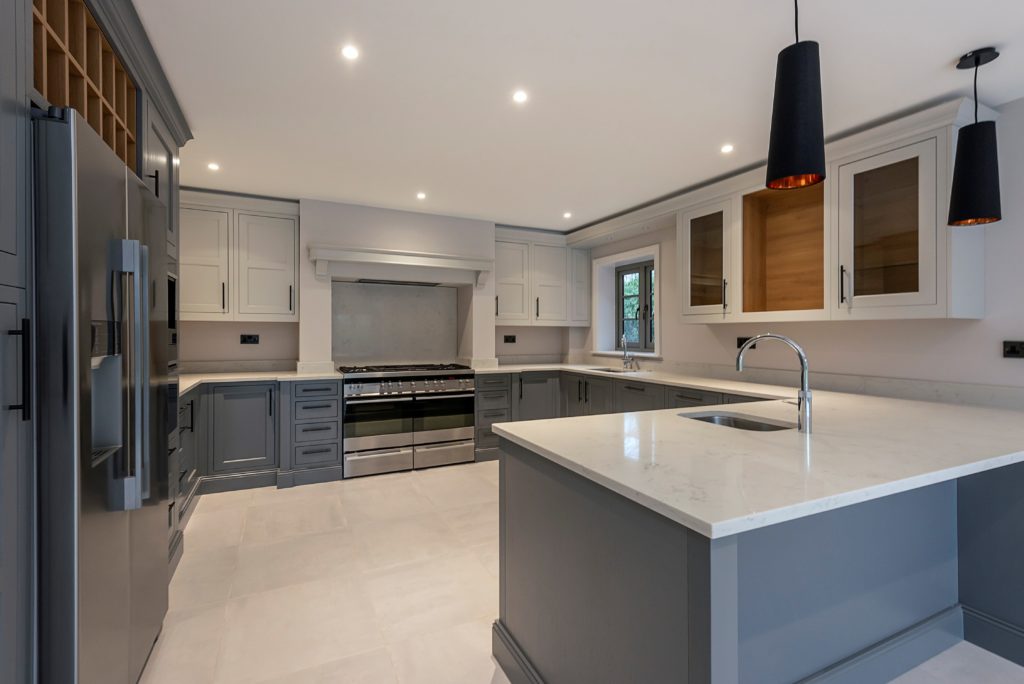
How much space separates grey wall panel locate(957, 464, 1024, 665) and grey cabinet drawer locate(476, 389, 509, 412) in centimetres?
341

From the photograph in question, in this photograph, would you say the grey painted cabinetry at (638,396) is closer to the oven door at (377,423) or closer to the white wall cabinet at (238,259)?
the oven door at (377,423)

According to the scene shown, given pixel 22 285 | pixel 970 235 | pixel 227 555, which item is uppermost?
pixel 970 235

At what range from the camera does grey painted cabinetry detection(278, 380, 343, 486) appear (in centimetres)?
392

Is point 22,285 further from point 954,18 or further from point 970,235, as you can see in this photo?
point 970,235

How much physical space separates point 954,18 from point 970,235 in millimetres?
1126

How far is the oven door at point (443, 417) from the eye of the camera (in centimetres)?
438

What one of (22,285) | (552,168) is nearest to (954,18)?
(552,168)

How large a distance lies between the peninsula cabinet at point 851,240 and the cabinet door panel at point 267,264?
3425mm

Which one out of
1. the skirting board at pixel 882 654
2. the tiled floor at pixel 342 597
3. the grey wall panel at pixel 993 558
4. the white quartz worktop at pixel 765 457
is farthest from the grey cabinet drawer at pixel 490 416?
the grey wall panel at pixel 993 558

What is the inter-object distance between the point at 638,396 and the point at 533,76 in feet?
8.43

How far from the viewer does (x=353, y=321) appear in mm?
4773

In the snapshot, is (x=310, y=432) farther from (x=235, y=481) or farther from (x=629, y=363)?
(x=629, y=363)

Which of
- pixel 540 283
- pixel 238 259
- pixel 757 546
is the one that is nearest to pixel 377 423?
pixel 238 259

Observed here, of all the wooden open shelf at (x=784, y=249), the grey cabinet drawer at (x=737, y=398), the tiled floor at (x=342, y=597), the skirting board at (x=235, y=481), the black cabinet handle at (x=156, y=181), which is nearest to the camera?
the tiled floor at (x=342, y=597)
